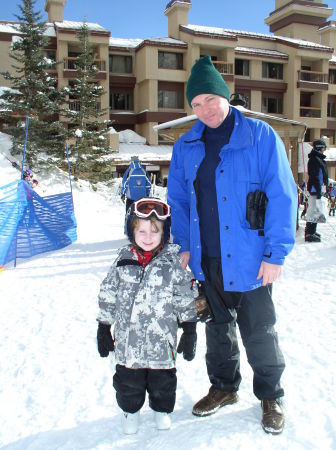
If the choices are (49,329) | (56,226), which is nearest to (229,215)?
(49,329)

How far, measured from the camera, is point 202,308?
2582 mm

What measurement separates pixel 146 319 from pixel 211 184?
0.94 metres

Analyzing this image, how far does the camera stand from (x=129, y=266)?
2.47 meters

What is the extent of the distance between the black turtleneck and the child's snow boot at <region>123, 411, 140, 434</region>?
1.12 metres

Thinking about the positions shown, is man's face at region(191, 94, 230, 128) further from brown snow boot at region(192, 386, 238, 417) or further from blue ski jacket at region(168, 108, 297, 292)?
brown snow boot at region(192, 386, 238, 417)

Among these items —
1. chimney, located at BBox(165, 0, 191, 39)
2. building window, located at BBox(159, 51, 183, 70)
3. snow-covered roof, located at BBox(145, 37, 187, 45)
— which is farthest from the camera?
chimney, located at BBox(165, 0, 191, 39)

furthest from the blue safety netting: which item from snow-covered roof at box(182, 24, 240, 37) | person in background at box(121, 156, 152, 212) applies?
snow-covered roof at box(182, 24, 240, 37)

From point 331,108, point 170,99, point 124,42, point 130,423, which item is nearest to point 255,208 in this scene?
point 130,423

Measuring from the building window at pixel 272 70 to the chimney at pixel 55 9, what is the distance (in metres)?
16.5

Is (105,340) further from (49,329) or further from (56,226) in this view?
(56,226)

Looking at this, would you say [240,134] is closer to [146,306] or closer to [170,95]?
[146,306]

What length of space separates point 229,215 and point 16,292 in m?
4.15

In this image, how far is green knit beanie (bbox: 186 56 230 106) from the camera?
2.41 meters

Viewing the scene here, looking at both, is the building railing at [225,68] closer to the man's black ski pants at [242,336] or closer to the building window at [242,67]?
the building window at [242,67]
